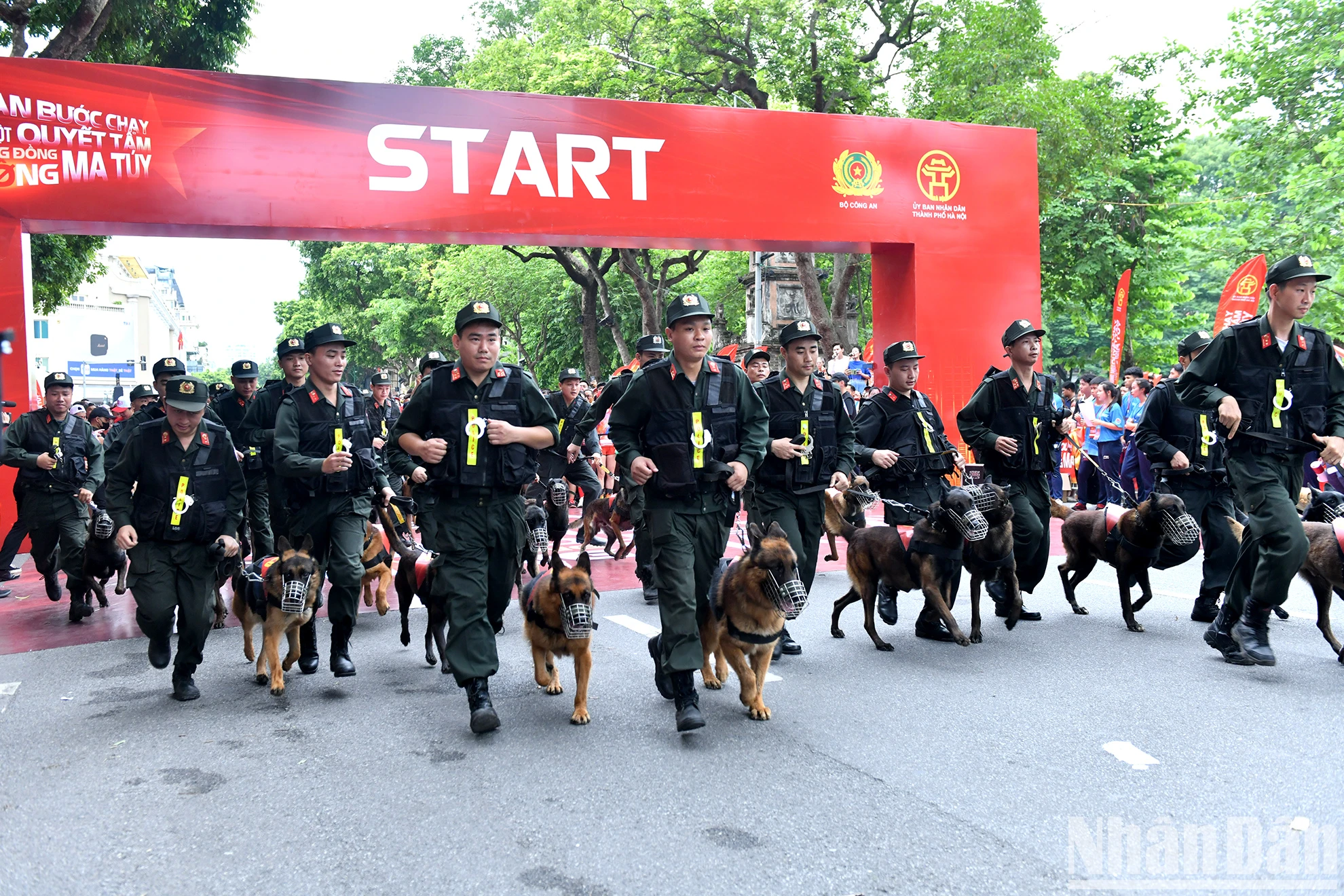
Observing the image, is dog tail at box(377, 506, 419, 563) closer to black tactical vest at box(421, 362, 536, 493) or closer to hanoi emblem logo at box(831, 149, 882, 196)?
black tactical vest at box(421, 362, 536, 493)

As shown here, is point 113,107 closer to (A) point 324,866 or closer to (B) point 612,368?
(A) point 324,866

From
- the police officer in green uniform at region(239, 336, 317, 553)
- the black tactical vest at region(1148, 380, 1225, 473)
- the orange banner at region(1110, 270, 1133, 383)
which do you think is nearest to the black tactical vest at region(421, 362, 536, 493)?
the police officer in green uniform at region(239, 336, 317, 553)

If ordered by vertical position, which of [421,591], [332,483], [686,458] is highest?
[686,458]

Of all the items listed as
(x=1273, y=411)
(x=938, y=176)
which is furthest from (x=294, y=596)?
(x=938, y=176)

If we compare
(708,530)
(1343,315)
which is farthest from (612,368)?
(708,530)

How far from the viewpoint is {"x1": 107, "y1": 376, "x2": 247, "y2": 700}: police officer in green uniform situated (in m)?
6.34

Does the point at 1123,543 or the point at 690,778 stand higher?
the point at 1123,543

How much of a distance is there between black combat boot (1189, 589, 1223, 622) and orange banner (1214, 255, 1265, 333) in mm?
9604

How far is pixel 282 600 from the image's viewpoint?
6230 millimetres

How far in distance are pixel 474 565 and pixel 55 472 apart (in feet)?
20.0

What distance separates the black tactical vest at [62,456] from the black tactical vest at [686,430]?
6.49 m

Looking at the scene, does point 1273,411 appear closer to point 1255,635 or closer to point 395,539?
point 1255,635

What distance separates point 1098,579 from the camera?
10062 millimetres

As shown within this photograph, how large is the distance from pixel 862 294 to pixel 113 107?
26.4 m
